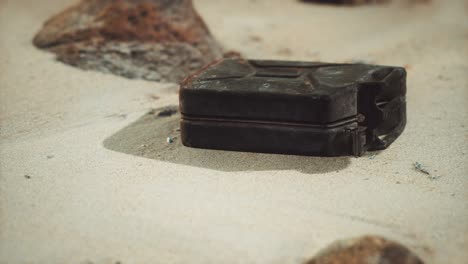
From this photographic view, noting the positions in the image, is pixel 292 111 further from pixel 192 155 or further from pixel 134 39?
pixel 134 39

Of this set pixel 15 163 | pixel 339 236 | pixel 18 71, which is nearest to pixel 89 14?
pixel 18 71

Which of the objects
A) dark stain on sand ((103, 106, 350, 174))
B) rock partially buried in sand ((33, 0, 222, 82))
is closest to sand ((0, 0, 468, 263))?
dark stain on sand ((103, 106, 350, 174))

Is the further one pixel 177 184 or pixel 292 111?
pixel 292 111

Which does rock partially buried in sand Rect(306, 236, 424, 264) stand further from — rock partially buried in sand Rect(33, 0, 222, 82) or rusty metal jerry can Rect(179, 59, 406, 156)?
rock partially buried in sand Rect(33, 0, 222, 82)

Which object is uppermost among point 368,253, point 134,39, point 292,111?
point 134,39

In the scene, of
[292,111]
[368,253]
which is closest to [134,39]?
[292,111]

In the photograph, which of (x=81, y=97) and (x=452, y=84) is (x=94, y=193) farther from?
(x=452, y=84)

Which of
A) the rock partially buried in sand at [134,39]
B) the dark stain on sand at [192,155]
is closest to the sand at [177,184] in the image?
the dark stain on sand at [192,155]
